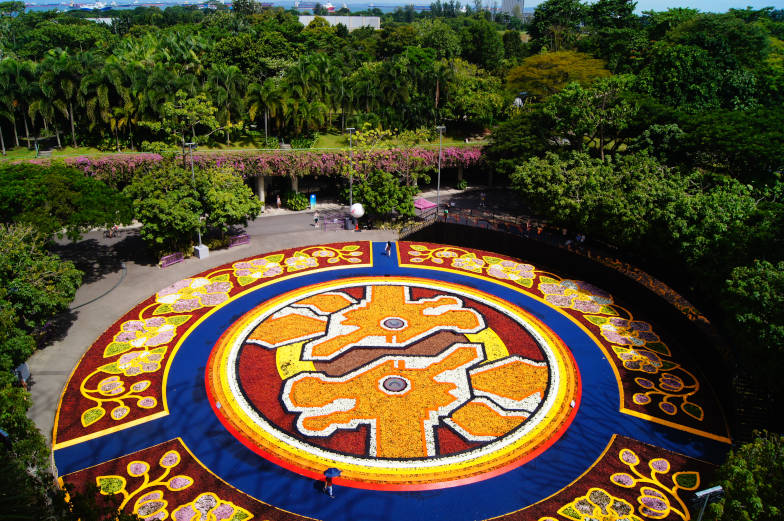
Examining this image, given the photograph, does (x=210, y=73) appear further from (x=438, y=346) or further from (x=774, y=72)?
(x=774, y=72)

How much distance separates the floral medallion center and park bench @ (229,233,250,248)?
12.0 m

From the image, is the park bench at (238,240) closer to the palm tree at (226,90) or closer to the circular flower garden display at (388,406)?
the circular flower garden display at (388,406)

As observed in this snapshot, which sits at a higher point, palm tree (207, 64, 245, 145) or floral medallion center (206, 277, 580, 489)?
palm tree (207, 64, 245, 145)

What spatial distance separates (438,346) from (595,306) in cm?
1324

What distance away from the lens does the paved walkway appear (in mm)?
33375

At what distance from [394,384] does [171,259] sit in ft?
83.3

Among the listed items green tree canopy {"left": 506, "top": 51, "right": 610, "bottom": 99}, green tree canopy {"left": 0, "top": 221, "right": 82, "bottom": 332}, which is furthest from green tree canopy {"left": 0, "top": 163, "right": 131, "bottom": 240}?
green tree canopy {"left": 506, "top": 51, "right": 610, "bottom": 99}

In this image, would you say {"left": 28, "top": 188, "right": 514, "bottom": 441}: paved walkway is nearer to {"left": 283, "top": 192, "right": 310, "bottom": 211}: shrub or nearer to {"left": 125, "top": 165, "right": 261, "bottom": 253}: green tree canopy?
{"left": 283, "top": 192, "right": 310, "bottom": 211}: shrub

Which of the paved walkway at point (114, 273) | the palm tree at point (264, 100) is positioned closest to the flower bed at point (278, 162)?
the paved walkway at point (114, 273)

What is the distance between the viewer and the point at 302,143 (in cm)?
7244

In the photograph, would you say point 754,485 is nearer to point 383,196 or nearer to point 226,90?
point 383,196

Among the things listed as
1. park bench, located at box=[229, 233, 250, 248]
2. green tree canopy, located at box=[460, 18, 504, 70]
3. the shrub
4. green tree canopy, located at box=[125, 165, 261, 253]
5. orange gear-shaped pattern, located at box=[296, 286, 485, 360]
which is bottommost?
orange gear-shaped pattern, located at box=[296, 286, 485, 360]

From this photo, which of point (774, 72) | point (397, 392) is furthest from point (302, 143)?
point (774, 72)

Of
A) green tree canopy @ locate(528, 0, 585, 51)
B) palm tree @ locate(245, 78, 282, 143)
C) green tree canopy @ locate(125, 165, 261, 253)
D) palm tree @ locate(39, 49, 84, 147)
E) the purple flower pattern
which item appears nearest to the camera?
the purple flower pattern
